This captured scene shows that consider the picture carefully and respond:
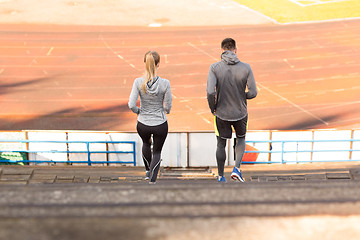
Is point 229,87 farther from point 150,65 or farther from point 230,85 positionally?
point 150,65

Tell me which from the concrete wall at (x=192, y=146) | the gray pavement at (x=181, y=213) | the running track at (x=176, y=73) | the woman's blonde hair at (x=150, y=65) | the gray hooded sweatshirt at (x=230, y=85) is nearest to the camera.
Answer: the gray pavement at (x=181, y=213)

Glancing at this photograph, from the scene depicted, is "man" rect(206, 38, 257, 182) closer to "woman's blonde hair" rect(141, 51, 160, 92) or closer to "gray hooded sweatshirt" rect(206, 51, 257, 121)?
"gray hooded sweatshirt" rect(206, 51, 257, 121)

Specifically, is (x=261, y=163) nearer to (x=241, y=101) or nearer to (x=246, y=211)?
(x=241, y=101)

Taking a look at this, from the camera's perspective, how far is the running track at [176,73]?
53.0ft

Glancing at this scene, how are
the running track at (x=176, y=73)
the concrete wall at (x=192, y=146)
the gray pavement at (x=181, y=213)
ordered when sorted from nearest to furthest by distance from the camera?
the gray pavement at (x=181, y=213), the concrete wall at (x=192, y=146), the running track at (x=176, y=73)

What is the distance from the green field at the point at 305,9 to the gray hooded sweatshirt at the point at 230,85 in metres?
26.8

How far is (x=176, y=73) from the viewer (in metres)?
21.4

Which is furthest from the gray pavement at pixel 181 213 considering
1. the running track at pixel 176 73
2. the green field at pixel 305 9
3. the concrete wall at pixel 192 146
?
the green field at pixel 305 9

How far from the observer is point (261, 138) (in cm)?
1076

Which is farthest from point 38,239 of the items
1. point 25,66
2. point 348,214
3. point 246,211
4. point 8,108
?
point 25,66

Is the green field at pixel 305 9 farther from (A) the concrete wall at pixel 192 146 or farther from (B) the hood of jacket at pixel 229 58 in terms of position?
(B) the hood of jacket at pixel 229 58

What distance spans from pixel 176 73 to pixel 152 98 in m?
16.3

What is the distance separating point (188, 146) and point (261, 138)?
5.68 ft

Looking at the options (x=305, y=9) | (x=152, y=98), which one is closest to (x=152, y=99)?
(x=152, y=98)
